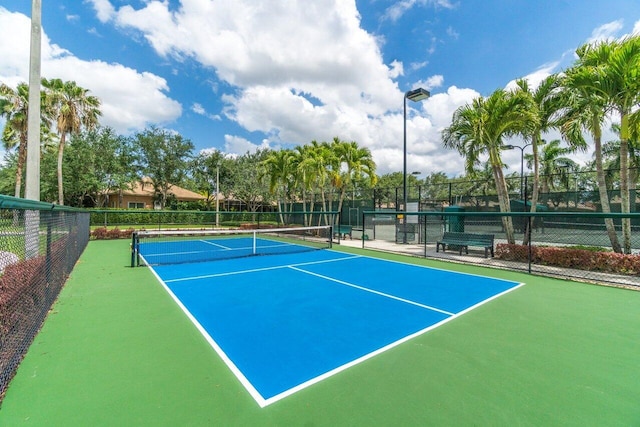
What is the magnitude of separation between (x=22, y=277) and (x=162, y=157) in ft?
123

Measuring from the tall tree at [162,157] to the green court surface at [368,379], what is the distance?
1416 inches

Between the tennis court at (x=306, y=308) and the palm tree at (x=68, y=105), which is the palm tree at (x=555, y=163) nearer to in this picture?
the tennis court at (x=306, y=308)

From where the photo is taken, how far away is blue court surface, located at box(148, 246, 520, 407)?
357 centimetres

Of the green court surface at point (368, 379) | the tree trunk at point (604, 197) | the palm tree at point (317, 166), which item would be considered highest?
the palm tree at point (317, 166)

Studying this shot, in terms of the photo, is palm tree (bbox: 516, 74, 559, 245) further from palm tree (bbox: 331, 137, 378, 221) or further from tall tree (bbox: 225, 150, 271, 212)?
tall tree (bbox: 225, 150, 271, 212)

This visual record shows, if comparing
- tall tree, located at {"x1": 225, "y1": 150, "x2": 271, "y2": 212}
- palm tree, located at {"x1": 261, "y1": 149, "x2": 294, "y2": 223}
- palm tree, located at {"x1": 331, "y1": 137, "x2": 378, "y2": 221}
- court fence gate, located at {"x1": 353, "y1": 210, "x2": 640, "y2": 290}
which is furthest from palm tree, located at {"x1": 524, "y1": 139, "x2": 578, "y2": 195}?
tall tree, located at {"x1": 225, "y1": 150, "x2": 271, "y2": 212}

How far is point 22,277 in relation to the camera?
164 inches

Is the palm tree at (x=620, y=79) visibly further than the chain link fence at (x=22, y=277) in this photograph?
Yes

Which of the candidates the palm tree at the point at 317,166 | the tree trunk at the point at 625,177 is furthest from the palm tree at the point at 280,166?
the tree trunk at the point at 625,177

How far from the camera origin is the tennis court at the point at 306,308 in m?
3.59

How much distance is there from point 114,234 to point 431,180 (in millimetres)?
78823

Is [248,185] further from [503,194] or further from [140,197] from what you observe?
[503,194]

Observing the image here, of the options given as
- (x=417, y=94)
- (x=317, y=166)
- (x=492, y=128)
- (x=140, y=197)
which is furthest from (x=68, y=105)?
(x=492, y=128)

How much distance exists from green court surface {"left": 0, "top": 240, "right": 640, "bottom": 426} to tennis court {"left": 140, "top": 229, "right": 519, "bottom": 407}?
0.22 m
